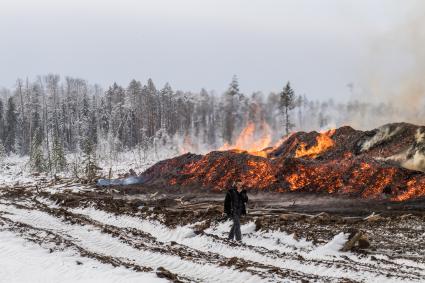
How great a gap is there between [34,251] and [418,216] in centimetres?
1797

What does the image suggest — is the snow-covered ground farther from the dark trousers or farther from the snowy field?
the dark trousers

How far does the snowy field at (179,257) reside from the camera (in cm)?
1258

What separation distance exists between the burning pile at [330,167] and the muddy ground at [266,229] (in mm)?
1669

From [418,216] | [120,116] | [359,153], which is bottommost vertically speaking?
[418,216]

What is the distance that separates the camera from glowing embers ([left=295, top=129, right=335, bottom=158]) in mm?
44969

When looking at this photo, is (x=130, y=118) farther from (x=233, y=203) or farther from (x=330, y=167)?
(x=233, y=203)

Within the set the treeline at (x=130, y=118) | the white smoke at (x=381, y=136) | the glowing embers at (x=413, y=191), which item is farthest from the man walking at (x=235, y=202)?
the treeline at (x=130, y=118)

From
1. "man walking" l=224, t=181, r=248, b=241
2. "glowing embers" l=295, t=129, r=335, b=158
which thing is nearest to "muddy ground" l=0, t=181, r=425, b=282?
"man walking" l=224, t=181, r=248, b=241

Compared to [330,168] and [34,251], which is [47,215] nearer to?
[34,251]

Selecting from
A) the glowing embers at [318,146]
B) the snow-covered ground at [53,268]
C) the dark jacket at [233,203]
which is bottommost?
the snow-covered ground at [53,268]

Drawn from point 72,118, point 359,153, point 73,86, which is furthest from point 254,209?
point 73,86

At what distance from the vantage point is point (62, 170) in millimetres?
71438

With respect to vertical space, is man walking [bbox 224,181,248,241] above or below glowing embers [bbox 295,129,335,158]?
below

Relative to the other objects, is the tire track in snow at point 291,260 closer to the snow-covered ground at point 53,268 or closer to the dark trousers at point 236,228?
the dark trousers at point 236,228
